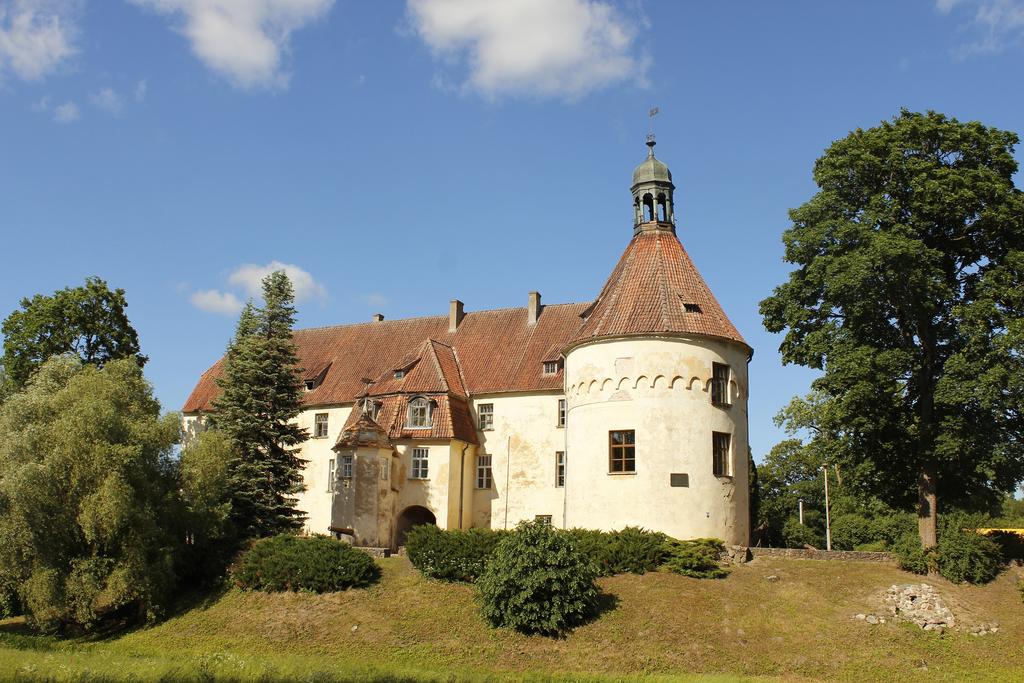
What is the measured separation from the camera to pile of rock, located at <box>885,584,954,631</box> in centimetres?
2452

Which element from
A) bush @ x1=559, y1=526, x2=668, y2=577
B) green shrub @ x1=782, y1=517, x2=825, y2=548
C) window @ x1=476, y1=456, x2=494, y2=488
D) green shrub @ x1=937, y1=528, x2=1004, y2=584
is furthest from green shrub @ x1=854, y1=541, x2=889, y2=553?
bush @ x1=559, y1=526, x2=668, y2=577

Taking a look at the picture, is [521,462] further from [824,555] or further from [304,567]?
[824,555]

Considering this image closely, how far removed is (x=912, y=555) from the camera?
90.8ft

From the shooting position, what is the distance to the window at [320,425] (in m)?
43.1

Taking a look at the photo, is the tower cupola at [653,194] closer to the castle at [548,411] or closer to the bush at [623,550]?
the castle at [548,411]

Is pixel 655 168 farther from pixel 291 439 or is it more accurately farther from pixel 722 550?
pixel 291 439

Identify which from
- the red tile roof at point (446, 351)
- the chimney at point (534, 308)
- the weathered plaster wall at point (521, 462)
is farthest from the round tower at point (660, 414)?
the chimney at point (534, 308)

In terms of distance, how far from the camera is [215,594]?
30172 mm

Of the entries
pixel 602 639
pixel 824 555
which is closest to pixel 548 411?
pixel 824 555

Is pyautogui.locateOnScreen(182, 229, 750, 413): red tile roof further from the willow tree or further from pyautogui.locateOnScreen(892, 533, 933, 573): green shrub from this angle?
pyautogui.locateOnScreen(892, 533, 933, 573): green shrub

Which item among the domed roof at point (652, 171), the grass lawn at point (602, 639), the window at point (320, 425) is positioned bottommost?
the grass lawn at point (602, 639)

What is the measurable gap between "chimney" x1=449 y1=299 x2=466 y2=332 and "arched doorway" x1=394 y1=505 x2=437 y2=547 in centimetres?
1000

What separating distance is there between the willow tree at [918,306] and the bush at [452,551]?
11.7 m

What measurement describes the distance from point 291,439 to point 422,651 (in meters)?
12.8
